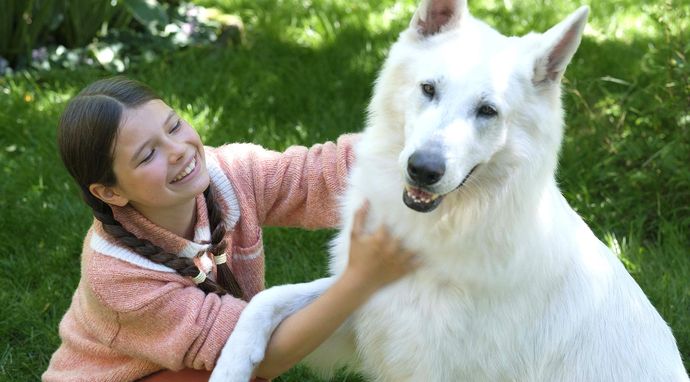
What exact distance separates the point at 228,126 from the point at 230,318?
237cm

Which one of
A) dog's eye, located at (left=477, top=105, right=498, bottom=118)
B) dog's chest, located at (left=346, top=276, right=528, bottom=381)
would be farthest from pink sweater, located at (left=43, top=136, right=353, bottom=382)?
dog's eye, located at (left=477, top=105, right=498, bottom=118)

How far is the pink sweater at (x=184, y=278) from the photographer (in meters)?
2.61

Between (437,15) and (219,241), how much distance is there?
995mm

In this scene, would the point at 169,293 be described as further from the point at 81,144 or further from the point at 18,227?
the point at 18,227

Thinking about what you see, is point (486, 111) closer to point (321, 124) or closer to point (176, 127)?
point (176, 127)

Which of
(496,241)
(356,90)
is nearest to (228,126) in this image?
(356,90)

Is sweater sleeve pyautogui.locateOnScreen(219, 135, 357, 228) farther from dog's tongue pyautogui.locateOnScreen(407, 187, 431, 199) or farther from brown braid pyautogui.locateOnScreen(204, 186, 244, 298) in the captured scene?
dog's tongue pyautogui.locateOnScreen(407, 187, 431, 199)

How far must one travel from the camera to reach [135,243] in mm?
2637

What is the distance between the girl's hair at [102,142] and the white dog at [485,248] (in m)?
0.36

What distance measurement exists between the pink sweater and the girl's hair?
38 millimetres

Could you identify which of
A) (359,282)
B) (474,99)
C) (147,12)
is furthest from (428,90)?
(147,12)

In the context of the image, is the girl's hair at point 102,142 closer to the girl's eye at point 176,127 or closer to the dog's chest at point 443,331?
the girl's eye at point 176,127

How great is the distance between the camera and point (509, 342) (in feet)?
8.61

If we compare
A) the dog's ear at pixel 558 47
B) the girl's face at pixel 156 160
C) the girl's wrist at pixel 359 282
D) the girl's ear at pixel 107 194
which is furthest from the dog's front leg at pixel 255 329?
the dog's ear at pixel 558 47
